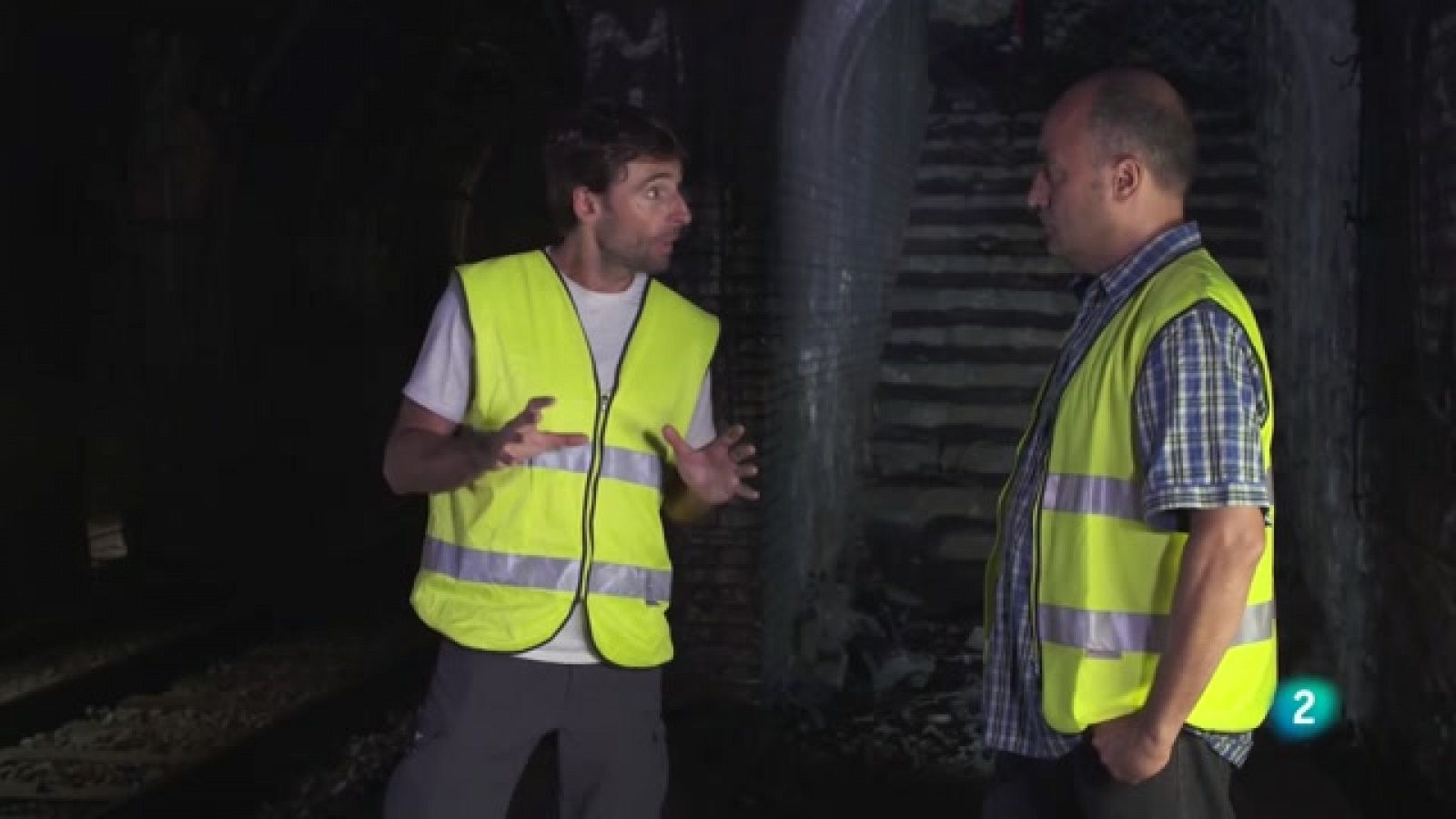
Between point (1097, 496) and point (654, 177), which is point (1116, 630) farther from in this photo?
point (654, 177)

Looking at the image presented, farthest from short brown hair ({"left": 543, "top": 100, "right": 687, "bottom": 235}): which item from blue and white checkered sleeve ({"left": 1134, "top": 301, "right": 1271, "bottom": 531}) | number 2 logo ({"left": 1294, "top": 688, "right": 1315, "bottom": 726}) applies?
number 2 logo ({"left": 1294, "top": 688, "right": 1315, "bottom": 726})

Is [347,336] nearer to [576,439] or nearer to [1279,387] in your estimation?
[1279,387]

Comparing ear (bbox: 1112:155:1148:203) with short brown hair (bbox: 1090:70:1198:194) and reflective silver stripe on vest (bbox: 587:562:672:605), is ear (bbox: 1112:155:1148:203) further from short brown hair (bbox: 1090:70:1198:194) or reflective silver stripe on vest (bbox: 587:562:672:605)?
reflective silver stripe on vest (bbox: 587:562:672:605)

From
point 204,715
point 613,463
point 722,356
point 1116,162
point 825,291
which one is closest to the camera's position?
point 1116,162

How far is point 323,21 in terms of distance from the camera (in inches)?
397

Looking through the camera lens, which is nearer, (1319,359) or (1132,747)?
(1132,747)

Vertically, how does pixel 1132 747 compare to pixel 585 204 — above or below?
below

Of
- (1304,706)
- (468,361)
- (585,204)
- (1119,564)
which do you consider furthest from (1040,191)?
(1304,706)

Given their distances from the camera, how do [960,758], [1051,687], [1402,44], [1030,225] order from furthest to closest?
[1030,225] → [960,758] → [1402,44] → [1051,687]

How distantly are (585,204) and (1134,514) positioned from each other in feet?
4.09

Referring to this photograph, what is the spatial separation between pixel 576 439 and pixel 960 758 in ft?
12.3

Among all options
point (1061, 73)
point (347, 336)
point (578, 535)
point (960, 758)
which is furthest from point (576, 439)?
point (1061, 73)

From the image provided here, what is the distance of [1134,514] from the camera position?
96.0 inches

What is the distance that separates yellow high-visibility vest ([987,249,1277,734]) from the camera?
244cm
